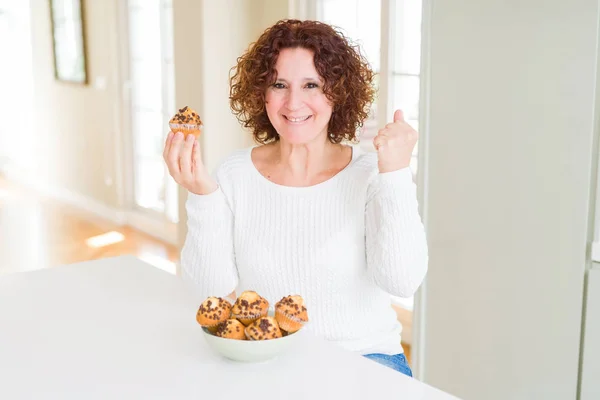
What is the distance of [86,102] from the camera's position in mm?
6266

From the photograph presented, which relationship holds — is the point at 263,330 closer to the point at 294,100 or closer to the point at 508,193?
the point at 294,100

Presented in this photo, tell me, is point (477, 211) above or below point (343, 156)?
below

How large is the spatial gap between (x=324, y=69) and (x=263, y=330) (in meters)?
0.74

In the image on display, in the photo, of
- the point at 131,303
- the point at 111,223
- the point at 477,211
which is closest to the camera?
the point at 131,303

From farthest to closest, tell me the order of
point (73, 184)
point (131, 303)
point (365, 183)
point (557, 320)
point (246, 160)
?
point (73, 184) → point (557, 320) → point (246, 160) → point (365, 183) → point (131, 303)

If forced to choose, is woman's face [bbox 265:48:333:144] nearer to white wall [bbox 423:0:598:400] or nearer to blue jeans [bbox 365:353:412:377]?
blue jeans [bbox 365:353:412:377]

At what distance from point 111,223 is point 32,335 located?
182 inches

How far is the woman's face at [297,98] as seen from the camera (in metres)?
1.85

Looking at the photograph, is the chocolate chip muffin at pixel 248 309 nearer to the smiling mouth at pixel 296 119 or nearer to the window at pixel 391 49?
the smiling mouth at pixel 296 119

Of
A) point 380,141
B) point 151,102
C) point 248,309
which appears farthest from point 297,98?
point 151,102

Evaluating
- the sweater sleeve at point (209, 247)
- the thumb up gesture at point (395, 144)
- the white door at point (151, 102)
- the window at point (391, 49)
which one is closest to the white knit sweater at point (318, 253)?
the sweater sleeve at point (209, 247)

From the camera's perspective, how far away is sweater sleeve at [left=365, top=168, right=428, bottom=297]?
171 centimetres

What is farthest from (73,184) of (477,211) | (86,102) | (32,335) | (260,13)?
(32,335)

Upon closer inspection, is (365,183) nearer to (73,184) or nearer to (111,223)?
(111,223)
